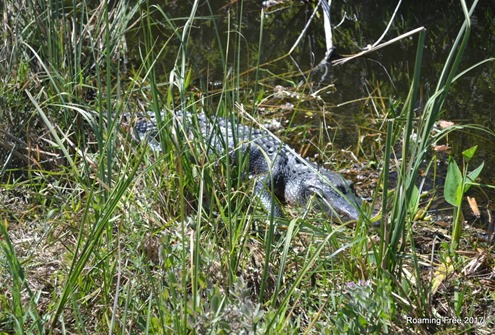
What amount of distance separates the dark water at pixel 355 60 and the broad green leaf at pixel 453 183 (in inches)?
46.6

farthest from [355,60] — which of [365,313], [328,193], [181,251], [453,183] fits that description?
[365,313]

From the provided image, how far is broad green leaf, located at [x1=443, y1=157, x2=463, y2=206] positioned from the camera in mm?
2980

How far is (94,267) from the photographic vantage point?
2.33 meters

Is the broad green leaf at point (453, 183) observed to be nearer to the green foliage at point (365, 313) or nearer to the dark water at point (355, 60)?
the green foliage at point (365, 313)

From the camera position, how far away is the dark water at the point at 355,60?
490 cm

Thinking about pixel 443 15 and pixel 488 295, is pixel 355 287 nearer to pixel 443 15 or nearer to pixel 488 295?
pixel 488 295

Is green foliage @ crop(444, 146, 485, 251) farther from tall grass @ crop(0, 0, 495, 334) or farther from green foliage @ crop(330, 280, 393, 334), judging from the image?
green foliage @ crop(330, 280, 393, 334)

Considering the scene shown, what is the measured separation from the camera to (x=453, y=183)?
3.02m

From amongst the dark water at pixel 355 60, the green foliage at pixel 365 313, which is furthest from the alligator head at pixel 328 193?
the green foliage at pixel 365 313

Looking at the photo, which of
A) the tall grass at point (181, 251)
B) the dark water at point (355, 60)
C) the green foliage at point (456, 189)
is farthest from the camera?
the dark water at point (355, 60)

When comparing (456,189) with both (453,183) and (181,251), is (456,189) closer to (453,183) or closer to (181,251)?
(453,183)

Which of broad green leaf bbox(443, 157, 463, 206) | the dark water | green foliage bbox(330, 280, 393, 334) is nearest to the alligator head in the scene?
the dark water

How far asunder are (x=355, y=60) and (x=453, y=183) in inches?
124

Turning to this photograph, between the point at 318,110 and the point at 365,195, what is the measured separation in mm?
1181
